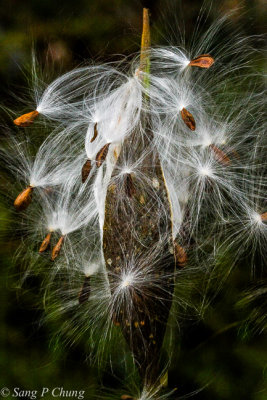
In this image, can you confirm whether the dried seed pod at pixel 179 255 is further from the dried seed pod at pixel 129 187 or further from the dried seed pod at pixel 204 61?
the dried seed pod at pixel 204 61

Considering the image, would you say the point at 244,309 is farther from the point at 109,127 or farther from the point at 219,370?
the point at 109,127

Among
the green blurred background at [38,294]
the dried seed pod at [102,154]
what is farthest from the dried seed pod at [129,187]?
the green blurred background at [38,294]

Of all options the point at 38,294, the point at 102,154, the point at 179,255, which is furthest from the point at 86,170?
the point at 38,294

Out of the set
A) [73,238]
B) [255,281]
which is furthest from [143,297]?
[255,281]

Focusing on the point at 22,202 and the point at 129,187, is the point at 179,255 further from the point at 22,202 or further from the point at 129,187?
the point at 22,202

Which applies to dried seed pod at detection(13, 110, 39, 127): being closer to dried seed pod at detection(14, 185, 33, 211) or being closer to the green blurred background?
dried seed pod at detection(14, 185, 33, 211)
